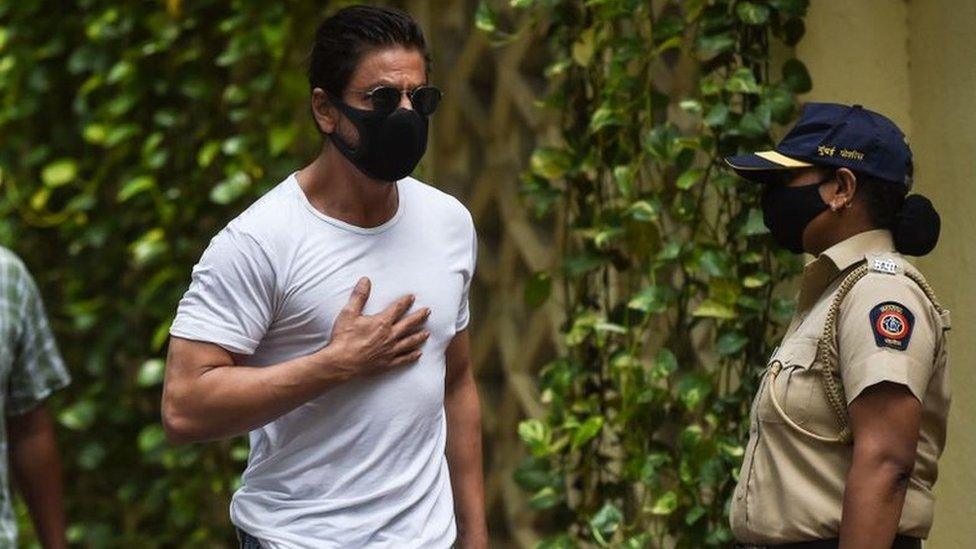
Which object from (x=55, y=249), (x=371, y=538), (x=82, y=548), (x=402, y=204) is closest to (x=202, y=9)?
(x=55, y=249)

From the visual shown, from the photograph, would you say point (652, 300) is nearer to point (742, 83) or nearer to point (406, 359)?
point (742, 83)

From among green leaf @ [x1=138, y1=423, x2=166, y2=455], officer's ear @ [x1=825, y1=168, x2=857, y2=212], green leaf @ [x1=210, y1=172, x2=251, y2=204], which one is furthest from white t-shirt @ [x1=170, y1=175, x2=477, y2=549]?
green leaf @ [x1=138, y1=423, x2=166, y2=455]

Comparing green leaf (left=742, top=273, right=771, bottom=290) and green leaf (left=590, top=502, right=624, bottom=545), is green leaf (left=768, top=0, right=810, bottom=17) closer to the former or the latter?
green leaf (left=742, top=273, right=771, bottom=290)

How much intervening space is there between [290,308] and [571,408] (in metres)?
1.25

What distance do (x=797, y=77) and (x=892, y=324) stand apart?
946mm

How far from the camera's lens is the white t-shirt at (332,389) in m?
2.52

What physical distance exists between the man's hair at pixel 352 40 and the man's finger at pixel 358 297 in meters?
0.29

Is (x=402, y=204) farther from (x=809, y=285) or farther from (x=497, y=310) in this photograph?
(x=497, y=310)

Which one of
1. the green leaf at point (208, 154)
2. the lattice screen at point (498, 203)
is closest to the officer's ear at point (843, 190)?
the lattice screen at point (498, 203)

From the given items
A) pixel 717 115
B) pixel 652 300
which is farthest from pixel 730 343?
pixel 717 115

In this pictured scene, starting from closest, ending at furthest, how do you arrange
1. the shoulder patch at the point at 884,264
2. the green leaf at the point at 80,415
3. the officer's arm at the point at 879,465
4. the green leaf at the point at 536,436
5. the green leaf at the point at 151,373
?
the officer's arm at the point at 879,465
the shoulder patch at the point at 884,264
the green leaf at the point at 536,436
the green leaf at the point at 151,373
the green leaf at the point at 80,415

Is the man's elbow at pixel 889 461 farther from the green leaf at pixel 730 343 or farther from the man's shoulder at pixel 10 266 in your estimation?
the man's shoulder at pixel 10 266

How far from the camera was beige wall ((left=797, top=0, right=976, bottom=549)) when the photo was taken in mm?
3205

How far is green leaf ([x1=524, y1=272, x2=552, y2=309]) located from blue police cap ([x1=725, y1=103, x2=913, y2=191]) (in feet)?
3.71
